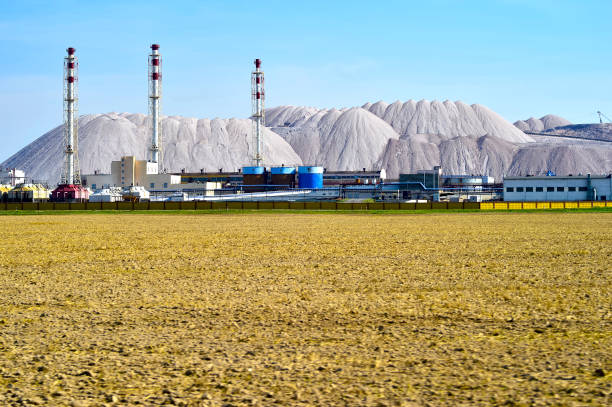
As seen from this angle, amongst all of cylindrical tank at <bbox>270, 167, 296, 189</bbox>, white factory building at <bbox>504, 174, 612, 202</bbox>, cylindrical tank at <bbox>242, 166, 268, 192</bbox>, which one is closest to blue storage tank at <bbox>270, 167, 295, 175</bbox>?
cylindrical tank at <bbox>270, 167, 296, 189</bbox>

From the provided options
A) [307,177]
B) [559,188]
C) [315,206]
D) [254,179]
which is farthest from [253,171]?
[559,188]

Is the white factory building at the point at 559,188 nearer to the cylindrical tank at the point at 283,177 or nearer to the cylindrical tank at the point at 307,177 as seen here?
the cylindrical tank at the point at 307,177

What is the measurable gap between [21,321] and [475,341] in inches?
288

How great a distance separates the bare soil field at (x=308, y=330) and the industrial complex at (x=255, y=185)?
74768 mm

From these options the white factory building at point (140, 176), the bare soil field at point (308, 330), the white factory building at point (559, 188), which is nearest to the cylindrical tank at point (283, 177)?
the white factory building at point (140, 176)

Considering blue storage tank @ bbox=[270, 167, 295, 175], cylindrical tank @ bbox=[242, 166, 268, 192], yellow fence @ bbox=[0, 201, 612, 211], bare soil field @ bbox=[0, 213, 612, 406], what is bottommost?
bare soil field @ bbox=[0, 213, 612, 406]

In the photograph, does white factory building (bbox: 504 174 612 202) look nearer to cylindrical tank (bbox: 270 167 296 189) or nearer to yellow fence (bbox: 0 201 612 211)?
yellow fence (bbox: 0 201 612 211)

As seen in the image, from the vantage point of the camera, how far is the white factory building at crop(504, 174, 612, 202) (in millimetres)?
88375

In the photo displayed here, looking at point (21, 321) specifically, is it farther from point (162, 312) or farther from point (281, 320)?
point (281, 320)

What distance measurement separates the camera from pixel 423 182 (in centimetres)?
11631

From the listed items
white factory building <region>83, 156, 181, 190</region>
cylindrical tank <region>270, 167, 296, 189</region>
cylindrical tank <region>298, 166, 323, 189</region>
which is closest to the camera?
cylindrical tank <region>298, 166, 323, 189</region>

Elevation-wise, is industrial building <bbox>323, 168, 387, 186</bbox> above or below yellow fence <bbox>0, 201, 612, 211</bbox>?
above

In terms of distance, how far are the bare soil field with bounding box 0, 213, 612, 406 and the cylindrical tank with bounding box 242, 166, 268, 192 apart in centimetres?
10179

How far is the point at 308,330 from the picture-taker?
388 inches
